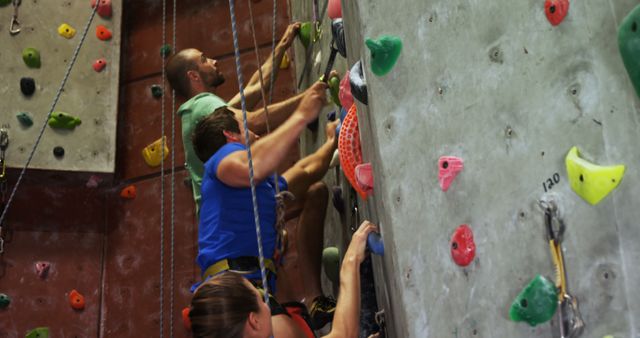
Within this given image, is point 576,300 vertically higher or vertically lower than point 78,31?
lower

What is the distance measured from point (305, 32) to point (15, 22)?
5.93 ft

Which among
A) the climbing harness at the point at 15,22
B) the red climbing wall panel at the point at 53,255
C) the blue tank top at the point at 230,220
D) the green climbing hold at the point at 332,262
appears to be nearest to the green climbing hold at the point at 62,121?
the red climbing wall panel at the point at 53,255

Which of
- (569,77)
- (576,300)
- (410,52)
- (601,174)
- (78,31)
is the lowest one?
(576,300)

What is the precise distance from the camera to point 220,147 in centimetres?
285

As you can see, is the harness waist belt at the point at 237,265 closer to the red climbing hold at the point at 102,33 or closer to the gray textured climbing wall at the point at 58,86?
the gray textured climbing wall at the point at 58,86

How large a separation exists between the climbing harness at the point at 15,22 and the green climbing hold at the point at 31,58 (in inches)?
5.6

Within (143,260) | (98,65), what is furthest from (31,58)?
(143,260)

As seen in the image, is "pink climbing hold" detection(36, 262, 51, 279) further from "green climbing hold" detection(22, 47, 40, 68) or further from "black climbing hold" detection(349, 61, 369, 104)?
"black climbing hold" detection(349, 61, 369, 104)

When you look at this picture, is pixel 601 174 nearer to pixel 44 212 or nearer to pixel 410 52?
pixel 410 52

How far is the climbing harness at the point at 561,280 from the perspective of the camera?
172 cm

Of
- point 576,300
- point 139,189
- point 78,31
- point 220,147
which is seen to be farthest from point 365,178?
point 78,31

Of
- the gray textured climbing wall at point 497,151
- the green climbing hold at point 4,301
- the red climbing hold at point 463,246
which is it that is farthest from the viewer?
the green climbing hold at point 4,301

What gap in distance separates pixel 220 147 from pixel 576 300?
4.69ft

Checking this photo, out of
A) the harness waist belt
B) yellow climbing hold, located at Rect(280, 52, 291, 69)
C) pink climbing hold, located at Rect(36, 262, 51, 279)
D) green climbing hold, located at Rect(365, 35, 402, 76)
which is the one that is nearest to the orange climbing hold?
pink climbing hold, located at Rect(36, 262, 51, 279)
